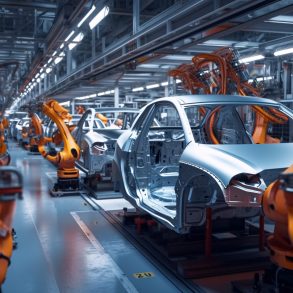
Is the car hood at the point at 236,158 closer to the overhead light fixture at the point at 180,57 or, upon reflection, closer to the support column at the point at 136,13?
the support column at the point at 136,13

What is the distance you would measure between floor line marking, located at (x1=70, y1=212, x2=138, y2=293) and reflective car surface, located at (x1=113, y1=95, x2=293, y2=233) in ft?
2.18

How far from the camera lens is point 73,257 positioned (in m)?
4.62

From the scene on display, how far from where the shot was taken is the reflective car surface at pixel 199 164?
11.0 ft

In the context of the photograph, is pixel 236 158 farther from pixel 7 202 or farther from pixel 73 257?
pixel 73 257

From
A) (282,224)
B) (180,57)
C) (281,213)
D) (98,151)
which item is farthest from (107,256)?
(180,57)

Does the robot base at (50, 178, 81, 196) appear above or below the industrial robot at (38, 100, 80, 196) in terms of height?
below

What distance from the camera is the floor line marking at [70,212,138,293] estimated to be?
386cm

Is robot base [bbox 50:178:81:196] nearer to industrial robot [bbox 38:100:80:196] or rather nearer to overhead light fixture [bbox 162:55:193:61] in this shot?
industrial robot [bbox 38:100:80:196]

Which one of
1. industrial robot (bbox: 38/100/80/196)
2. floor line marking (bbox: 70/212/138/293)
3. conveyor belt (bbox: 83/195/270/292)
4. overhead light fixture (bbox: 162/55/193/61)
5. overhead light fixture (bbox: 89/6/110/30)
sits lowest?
floor line marking (bbox: 70/212/138/293)

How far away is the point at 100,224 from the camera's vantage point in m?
6.06

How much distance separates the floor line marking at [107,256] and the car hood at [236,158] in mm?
1277

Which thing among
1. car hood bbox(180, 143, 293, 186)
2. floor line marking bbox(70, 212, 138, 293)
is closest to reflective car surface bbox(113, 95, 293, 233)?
car hood bbox(180, 143, 293, 186)

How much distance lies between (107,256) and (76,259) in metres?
0.35

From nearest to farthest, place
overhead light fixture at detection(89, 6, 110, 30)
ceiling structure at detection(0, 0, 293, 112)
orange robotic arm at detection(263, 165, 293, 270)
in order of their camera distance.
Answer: orange robotic arm at detection(263, 165, 293, 270) < ceiling structure at detection(0, 0, 293, 112) < overhead light fixture at detection(89, 6, 110, 30)
